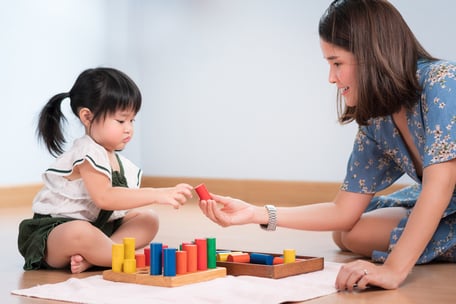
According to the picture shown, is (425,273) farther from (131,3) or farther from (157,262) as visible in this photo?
(131,3)

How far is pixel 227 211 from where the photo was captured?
154 centimetres

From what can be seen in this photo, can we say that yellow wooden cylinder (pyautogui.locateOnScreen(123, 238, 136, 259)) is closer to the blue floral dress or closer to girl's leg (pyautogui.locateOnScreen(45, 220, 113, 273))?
girl's leg (pyautogui.locateOnScreen(45, 220, 113, 273))

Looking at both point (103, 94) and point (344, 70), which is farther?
point (103, 94)

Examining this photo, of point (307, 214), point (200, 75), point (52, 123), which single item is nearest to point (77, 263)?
point (52, 123)

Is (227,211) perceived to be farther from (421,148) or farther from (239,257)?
(421,148)

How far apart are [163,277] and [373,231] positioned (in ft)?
1.92

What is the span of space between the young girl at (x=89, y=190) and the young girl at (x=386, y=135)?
0.85ft

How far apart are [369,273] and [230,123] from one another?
2217 mm

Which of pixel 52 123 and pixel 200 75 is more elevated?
pixel 200 75

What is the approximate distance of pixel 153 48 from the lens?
3668mm

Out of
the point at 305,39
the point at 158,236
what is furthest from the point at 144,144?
the point at 158,236

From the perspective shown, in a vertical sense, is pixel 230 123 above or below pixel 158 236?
above

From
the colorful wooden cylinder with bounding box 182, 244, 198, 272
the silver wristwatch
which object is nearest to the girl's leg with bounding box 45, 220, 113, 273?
the colorful wooden cylinder with bounding box 182, 244, 198, 272

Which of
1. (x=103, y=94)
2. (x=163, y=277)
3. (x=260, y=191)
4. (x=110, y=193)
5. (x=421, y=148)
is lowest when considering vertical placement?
(x=260, y=191)
